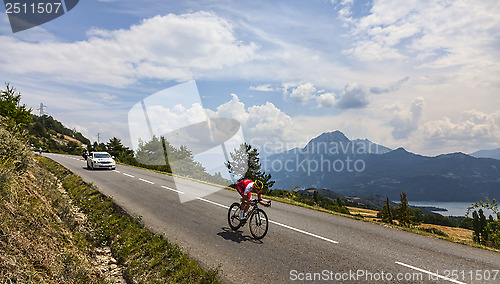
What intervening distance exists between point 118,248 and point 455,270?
879 cm

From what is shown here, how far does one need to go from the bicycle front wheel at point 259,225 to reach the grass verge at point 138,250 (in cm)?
242

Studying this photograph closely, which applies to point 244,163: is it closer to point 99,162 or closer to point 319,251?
point 99,162

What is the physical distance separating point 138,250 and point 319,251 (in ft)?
16.3

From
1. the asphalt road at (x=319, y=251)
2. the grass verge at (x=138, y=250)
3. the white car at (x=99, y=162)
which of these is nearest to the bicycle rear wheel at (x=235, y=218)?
the asphalt road at (x=319, y=251)

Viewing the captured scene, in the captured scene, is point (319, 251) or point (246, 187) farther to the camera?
point (246, 187)

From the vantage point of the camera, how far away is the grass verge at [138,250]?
18.5ft

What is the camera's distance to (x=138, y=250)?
7.09 m

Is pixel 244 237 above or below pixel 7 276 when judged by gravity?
below

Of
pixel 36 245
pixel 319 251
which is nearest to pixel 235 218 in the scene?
pixel 319 251

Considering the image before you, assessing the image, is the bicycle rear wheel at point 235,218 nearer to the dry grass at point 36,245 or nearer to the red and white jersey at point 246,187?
the red and white jersey at point 246,187

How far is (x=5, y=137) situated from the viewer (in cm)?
943

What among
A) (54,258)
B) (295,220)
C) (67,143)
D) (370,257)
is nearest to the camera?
(54,258)

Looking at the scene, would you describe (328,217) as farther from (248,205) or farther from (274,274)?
(274,274)

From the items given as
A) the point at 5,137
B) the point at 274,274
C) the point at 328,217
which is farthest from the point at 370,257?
the point at 5,137
